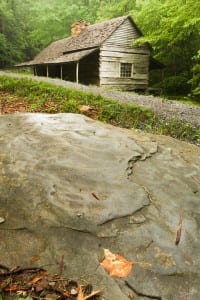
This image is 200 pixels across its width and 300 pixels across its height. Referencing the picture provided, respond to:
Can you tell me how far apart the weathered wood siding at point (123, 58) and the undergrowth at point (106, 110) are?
11056 mm

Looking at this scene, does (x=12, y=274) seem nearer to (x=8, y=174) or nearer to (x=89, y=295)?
(x=89, y=295)

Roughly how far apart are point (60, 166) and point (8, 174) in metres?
0.42

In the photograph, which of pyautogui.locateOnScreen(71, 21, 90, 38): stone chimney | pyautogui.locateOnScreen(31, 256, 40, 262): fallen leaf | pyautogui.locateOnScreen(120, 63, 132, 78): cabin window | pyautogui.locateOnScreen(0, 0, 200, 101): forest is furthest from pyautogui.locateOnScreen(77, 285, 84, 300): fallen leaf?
pyautogui.locateOnScreen(71, 21, 90, 38): stone chimney

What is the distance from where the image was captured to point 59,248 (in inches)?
59.7

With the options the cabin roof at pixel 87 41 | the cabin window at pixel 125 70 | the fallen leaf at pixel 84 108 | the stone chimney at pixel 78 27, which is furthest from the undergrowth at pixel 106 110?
the stone chimney at pixel 78 27

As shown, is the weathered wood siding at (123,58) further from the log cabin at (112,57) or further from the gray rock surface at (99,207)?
the gray rock surface at (99,207)

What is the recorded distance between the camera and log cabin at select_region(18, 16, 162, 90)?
16344 millimetres

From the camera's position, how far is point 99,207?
183 centimetres

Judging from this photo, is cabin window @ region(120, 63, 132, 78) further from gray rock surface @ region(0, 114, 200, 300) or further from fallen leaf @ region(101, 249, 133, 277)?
fallen leaf @ region(101, 249, 133, 277)

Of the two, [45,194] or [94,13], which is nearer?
[45,194]

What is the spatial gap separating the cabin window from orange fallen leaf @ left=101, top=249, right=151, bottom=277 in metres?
17.0

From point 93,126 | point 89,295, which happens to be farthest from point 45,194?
point 93,126

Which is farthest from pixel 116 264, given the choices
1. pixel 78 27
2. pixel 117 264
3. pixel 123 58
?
pixel 78 27

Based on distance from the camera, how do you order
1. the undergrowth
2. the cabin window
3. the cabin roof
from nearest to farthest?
the undergrowth
the cabin roof
the cabin window
